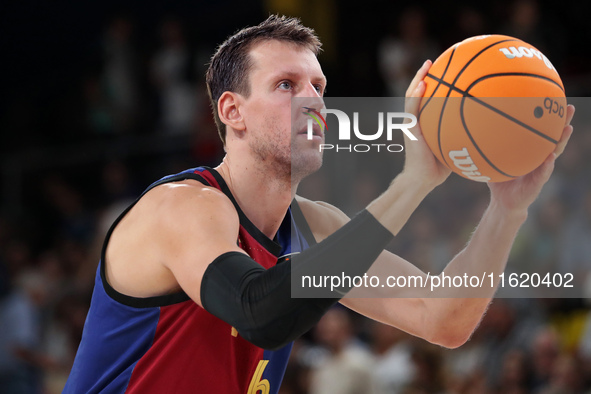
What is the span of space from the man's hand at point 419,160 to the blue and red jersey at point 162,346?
782 millimetres

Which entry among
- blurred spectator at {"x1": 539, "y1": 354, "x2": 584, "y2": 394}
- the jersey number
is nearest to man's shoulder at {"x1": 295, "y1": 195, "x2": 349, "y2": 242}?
the jersey number

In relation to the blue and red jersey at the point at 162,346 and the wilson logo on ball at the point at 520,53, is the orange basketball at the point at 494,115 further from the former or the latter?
the blue and red jersey at the point at 162,346

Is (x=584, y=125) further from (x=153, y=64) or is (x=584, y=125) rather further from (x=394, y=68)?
(x=153, y=64)

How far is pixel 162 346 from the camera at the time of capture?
3.06 m

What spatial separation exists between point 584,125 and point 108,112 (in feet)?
21.6

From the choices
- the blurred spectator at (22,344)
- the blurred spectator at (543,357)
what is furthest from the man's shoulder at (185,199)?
the blurred spectator at (22,344)

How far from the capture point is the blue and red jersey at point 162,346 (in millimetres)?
3021

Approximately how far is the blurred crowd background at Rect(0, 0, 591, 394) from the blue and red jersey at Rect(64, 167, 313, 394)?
1.72 meters

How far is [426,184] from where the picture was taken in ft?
9.02

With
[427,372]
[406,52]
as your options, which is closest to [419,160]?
[427,372]

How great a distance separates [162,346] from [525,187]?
1.57m

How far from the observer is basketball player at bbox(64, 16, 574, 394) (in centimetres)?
259

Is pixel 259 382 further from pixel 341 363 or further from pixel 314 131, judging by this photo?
pixel 341 363

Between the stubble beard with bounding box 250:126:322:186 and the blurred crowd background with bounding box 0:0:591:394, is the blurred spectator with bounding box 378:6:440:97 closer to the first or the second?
the blurred crowd background with bounding box 0:0:591:394
